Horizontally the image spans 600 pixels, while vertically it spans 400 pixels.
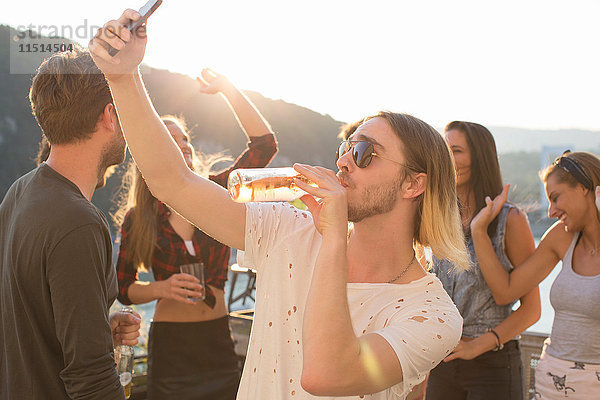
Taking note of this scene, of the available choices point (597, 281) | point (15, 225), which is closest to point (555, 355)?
point (597, 281)

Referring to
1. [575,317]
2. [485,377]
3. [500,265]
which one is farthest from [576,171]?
[485,377]

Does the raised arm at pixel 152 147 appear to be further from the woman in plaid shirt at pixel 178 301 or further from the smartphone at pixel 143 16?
the woman in plaid shirt at pixel 178 301

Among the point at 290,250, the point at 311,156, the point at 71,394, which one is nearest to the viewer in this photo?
the point at 71,394

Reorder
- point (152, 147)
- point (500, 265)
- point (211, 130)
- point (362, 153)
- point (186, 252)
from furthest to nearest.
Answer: point (211, 130) → point (186, 252) → point (500, 265) → point (362, 153) → point (152, 147)

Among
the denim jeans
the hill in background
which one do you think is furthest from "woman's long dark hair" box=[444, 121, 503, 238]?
the denim jeans

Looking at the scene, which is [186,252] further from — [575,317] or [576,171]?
[576,171]

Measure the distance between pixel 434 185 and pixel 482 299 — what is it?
4.37 ft

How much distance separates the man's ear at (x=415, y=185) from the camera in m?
1.96

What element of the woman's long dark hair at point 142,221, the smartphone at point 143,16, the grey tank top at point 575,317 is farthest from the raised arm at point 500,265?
the smartphone at point 143,16

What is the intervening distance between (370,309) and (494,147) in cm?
196

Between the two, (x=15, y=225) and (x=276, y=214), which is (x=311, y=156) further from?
(x=15, y=225)

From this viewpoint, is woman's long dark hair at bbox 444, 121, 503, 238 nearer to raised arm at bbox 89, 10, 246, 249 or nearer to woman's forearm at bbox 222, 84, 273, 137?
woman's forearm at bbox 222, 84, 273, 137

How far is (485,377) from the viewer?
9.48 feet

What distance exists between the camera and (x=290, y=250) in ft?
6.00
